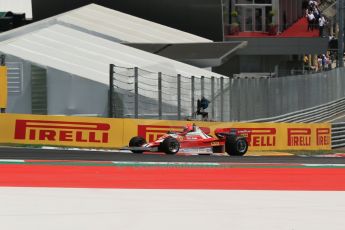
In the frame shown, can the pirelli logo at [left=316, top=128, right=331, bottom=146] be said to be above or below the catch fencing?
below

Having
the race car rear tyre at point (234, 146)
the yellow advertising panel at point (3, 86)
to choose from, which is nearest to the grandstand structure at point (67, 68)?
the yellow advertising panel at point (3, 86)

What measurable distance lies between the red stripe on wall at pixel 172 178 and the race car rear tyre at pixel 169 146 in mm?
4935

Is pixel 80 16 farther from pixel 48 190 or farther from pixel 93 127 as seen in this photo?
pixel 48 190

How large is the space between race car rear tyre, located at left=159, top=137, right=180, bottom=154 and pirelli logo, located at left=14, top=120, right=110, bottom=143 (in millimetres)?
2954

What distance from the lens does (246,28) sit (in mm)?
55625

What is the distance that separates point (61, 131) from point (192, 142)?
11.9 ft

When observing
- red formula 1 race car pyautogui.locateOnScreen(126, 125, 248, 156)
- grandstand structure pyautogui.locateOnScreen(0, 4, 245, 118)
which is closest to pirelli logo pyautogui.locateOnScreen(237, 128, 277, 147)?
grandstand structure pyautogui.locateOnScreen(0, 4, 245, 118)

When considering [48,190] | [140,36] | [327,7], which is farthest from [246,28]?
[48,190]

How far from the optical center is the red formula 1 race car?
20.8 m

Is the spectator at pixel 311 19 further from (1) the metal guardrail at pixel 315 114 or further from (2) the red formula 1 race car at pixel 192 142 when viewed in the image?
(2) the red formula 1 race car at pixel 192 142

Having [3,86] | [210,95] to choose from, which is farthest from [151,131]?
[3,86]

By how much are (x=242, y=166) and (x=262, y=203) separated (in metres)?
6.04

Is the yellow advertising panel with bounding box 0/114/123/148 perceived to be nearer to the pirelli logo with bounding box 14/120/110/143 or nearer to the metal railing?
the pirelli logo with bounding box 14/120/110/143

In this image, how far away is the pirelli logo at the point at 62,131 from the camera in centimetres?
2245
